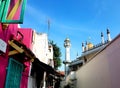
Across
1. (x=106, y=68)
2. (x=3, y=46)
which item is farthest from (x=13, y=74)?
(x=106, y=68)

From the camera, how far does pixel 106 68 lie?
9.20 m

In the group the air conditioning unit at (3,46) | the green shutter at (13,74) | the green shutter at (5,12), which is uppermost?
the green shutter at (5,12)

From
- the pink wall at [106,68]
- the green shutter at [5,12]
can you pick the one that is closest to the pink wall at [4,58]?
the green shutter at [5,12]

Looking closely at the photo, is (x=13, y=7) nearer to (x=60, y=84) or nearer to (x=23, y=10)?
(x=23, y=10)

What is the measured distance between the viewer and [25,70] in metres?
10.6

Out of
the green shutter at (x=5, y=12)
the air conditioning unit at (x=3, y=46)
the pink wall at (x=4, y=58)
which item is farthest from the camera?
the pink wall at (x=4, y=58)

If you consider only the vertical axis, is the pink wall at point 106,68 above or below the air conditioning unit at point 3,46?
below

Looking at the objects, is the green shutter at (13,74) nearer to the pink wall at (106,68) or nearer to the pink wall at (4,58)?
the pink wall at (4,58)

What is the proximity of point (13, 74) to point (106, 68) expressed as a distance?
4123 mm

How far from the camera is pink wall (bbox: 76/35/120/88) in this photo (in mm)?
7898

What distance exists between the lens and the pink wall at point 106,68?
25.9 feet

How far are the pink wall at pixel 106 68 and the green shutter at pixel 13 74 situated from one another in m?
3.88

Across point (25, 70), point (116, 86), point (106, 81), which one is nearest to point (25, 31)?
point (25, 70)

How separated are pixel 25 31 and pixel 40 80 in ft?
11.3
